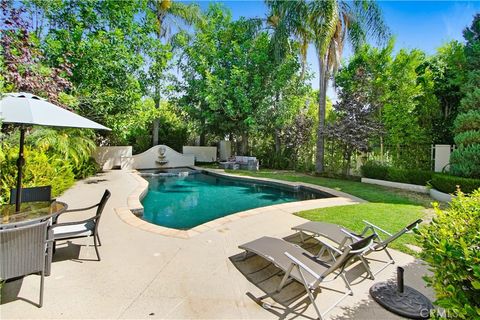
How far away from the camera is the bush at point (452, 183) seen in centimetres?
804

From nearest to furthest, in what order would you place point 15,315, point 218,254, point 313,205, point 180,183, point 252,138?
point 15,315 < point 218,254 < point 313,205 < point 180,183 < point 252,138

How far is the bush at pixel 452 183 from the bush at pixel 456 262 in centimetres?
765

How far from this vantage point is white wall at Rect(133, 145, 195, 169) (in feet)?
60.6

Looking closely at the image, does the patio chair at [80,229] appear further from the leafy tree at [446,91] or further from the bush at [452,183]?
the leafy tree at [446,91]

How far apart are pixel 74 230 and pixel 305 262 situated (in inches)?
136

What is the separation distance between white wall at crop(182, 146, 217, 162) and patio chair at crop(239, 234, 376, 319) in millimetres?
18486

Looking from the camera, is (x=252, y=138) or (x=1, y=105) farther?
(x=252, y=138)

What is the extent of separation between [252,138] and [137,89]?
34.1 ft

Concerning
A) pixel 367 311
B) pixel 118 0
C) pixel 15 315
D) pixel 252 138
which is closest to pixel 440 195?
pixel 367 311

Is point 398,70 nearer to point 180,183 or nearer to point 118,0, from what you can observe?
point 180,183

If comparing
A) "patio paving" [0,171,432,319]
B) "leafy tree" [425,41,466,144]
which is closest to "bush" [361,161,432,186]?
"leafy tree" [425,41,466,144]

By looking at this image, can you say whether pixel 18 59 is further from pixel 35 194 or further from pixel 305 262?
pixel 305 262

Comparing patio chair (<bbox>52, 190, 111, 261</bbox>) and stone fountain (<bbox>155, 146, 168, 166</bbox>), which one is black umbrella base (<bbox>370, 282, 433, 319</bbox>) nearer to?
patio chair (<bbox>52, 190, 111, 261</bbox>)

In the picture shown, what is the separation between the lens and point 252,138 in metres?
20.9
